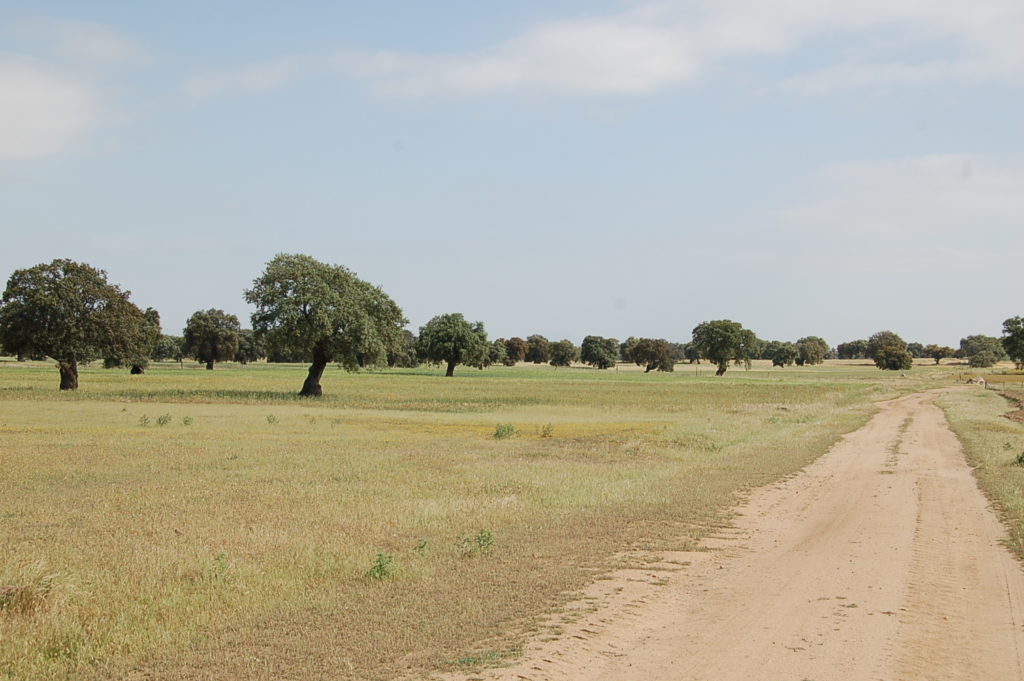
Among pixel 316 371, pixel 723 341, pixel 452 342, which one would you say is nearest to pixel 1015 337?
pixel 723 341

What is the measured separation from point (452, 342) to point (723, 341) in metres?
66.0

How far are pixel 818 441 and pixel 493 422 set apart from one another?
16906 millimetres

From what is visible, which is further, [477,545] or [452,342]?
[452,342]

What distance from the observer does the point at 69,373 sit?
2495 inches

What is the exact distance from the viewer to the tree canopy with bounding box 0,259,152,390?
199 ft

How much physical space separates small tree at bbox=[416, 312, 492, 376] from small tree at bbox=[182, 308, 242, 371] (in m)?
44.4

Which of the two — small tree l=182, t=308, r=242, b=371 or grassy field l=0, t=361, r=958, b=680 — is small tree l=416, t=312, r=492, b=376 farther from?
grassy field l=0, t=361, r=958, b=680

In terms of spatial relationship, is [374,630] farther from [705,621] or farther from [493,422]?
[493,422]

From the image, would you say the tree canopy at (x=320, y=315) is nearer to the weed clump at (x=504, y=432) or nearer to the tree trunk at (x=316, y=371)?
the tree trunk at (x=316, y=371)

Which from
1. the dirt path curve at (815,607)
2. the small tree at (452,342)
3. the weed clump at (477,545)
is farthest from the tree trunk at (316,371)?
the small tree at (452,342)

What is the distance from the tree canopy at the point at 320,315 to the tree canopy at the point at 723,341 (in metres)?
115

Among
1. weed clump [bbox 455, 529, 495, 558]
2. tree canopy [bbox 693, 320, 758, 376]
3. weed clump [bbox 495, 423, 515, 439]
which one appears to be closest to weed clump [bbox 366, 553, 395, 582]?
weed clump [bbox 455, 529, 495, 558]

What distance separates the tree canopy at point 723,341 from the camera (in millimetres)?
167250

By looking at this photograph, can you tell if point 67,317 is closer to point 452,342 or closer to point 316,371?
point 316,371
